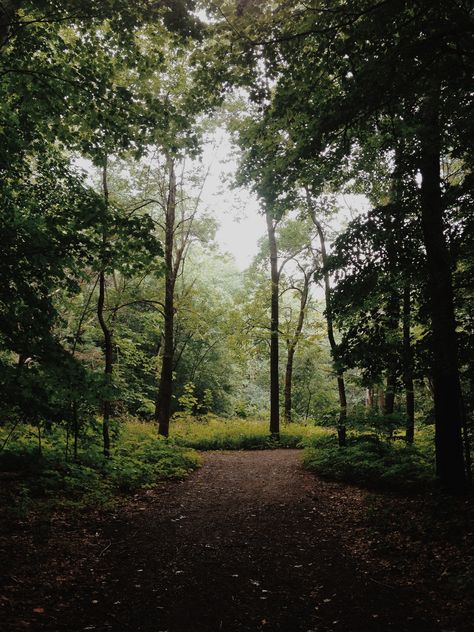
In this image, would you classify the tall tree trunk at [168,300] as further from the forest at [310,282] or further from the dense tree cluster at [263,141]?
the dense tree cluster at [263,141]

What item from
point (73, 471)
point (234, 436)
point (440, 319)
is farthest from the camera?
point (234, 436)

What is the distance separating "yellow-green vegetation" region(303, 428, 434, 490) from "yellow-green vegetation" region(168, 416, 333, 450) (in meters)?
4.43

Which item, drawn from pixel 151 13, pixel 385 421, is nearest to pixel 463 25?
pixel 151 13

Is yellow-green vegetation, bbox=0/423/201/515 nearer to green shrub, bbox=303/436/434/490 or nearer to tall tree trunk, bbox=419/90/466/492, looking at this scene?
green shrub, bbox=303/436/434/490

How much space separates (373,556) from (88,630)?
147 inches

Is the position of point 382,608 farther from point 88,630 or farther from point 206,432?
point 206,432

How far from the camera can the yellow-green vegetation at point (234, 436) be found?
15.6 m

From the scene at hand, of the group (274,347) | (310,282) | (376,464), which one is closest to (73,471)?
(310,282)

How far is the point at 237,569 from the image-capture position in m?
4.92

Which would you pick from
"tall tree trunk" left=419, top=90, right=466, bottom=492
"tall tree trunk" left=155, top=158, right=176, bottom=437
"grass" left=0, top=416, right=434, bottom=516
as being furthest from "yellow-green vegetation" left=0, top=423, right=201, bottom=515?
"tall tree trunk" left=419, top=90, right=466, bottom=492

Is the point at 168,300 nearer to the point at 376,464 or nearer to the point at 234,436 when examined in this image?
the point at 234,436

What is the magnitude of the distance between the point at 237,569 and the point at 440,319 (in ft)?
15.8

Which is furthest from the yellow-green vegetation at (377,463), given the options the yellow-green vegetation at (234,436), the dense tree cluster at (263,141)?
the yellow-green vegetation at (234,436)

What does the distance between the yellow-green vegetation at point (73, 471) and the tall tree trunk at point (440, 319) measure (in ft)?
19.6
